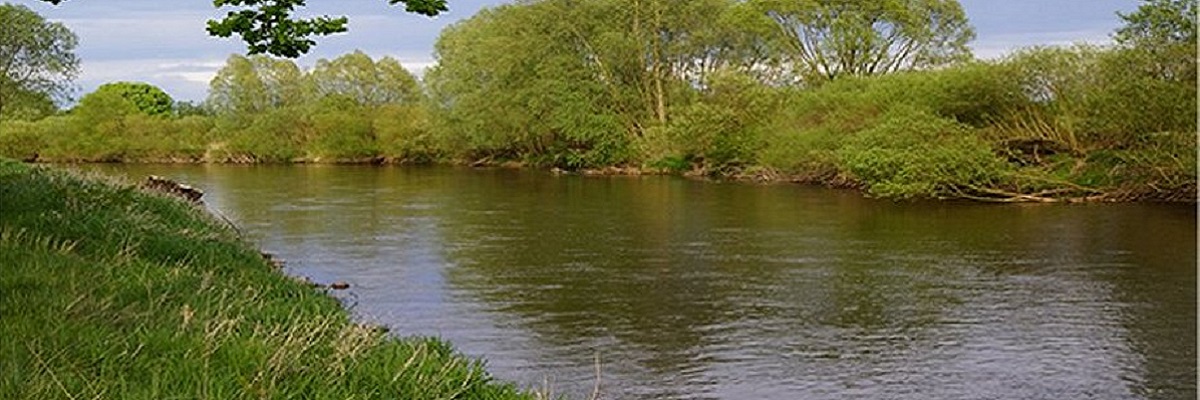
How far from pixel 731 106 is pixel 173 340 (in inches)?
1968

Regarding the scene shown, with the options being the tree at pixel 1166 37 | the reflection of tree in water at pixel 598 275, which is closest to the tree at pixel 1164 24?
the tree at pixel 1166 37

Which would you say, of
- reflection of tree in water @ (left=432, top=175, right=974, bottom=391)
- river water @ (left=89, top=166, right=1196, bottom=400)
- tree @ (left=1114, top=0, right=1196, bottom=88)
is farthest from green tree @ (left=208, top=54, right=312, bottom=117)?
tree @ (left=1114, top=0, right=1196, bottom=88)

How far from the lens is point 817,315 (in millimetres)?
18469

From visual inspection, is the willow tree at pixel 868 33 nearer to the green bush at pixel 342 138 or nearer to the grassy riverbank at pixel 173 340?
the green bush at pixel 342 138

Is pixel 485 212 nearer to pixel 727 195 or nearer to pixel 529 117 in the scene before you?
pixel 727 195

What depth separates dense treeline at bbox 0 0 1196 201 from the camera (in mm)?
38344

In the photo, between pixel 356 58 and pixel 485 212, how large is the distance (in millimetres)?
52562

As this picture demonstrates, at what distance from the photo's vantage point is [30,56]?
6494 cm

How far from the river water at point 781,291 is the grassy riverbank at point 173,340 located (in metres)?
2.19

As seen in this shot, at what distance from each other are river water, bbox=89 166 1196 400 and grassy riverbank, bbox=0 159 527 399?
219cm

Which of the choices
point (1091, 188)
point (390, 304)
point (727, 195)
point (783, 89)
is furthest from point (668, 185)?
point (390, 304)

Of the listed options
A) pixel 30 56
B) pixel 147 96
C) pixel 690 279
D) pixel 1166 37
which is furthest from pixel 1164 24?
pixel 147 96

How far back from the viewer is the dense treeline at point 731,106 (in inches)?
1510

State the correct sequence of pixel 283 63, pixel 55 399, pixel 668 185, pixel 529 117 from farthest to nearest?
pixel 283 63, pixel 529 117, pixel 668 185, pixel 55 399
